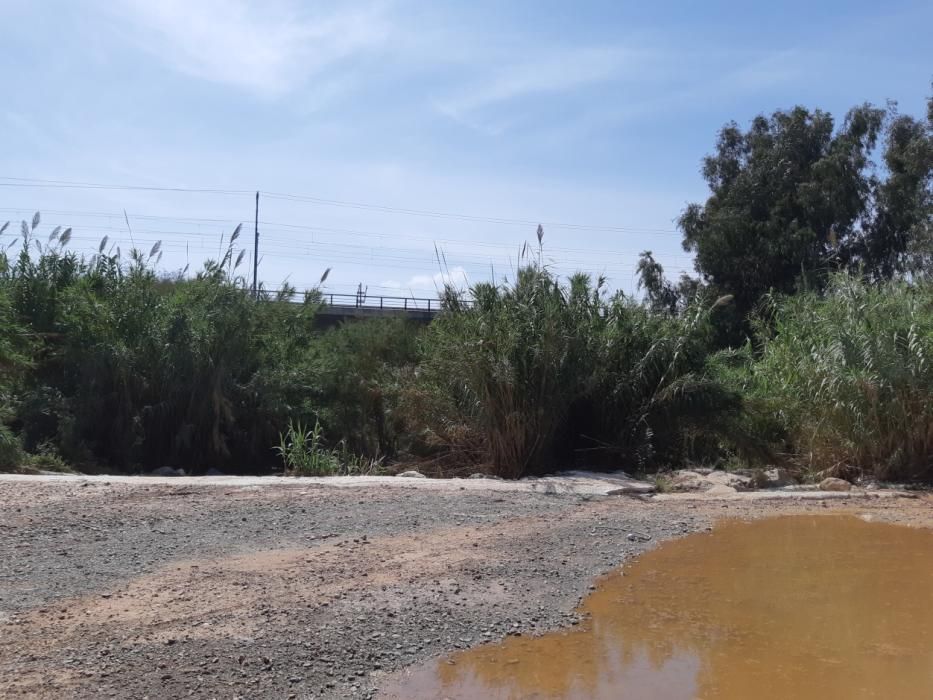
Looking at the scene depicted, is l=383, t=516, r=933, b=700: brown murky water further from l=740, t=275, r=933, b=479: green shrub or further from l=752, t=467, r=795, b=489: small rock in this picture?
l=740, t=275, r=933, b=479: green shrub

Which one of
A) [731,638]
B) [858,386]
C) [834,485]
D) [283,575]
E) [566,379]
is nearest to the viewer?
[731,638]

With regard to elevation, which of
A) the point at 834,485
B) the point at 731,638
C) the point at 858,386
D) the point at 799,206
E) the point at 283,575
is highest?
the point at 799,206

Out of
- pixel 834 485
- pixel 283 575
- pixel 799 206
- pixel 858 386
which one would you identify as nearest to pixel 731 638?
pixel 283 575

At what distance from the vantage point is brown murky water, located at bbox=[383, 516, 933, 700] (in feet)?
16.5

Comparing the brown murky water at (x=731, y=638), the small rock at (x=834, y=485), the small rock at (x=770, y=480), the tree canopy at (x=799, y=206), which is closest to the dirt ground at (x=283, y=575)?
the brown murky water at (x=731, y=638)

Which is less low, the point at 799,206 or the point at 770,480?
the point at 799,206

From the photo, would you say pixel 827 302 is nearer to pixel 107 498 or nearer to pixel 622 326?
pixel 622 326

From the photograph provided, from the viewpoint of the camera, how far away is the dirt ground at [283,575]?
15.8 feet

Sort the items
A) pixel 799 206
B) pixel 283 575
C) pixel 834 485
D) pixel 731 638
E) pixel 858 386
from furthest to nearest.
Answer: pixel 799 206 < pixel 858 386 < pixel 834 485 < pixel 283 575 < pixel 731 638

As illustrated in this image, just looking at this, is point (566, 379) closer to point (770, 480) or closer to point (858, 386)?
point (770, 480)

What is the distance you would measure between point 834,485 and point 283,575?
859 cm

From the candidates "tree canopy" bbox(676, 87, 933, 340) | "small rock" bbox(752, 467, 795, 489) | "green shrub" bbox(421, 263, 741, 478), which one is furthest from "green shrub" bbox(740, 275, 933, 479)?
"tree canopy" bbox(676, 87, 933, 340)

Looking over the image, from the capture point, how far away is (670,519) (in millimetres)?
9750

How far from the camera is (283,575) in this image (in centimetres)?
658
